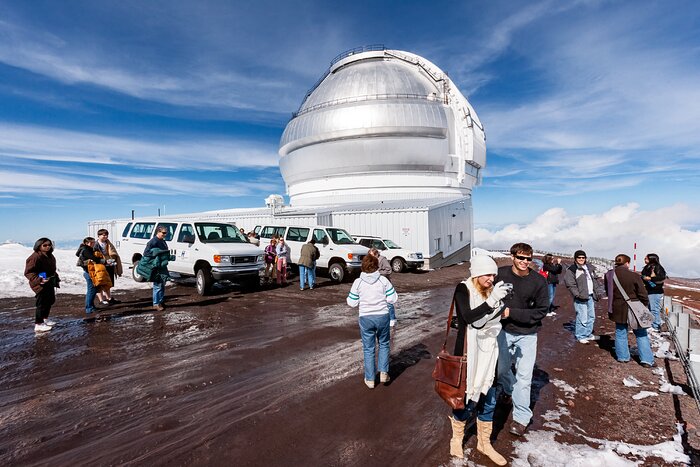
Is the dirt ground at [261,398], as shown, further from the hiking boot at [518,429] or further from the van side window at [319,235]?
the van side window at [319,235]

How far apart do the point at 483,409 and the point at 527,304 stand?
1.14 metres

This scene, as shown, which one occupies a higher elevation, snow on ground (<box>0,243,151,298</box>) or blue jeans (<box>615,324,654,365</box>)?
snow on ground (<box>0,243,151,298</box>)

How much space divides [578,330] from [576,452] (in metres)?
4.82

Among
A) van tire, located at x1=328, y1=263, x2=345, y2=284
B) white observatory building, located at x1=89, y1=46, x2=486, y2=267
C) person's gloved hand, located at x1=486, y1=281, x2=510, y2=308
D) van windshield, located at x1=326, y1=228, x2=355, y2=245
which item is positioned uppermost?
white observatory building, located at x1=89, y1=46, x2=486, y2=267

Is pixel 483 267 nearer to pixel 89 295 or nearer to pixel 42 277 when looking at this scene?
pixel 42 277

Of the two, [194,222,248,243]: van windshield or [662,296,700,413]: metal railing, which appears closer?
[662,296,700,413]: metal railing

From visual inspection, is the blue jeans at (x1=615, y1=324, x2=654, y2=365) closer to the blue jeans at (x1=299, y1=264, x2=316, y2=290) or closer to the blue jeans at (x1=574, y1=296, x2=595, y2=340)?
the blue jeans at (x1=574, y1=296, x2=595, y2=340)

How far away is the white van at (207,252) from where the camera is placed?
1081 cm

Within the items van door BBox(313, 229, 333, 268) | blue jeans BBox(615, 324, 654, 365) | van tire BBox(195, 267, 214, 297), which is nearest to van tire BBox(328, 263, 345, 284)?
van door BBox(313, 229, 333, 268)

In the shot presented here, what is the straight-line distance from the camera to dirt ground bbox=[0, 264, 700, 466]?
3.47 metres

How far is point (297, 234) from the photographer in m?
15.5

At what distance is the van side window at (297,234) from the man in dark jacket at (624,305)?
10975mm

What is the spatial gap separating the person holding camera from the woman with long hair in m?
12.5

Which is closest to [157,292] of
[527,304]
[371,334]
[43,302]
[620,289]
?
[43,302]
